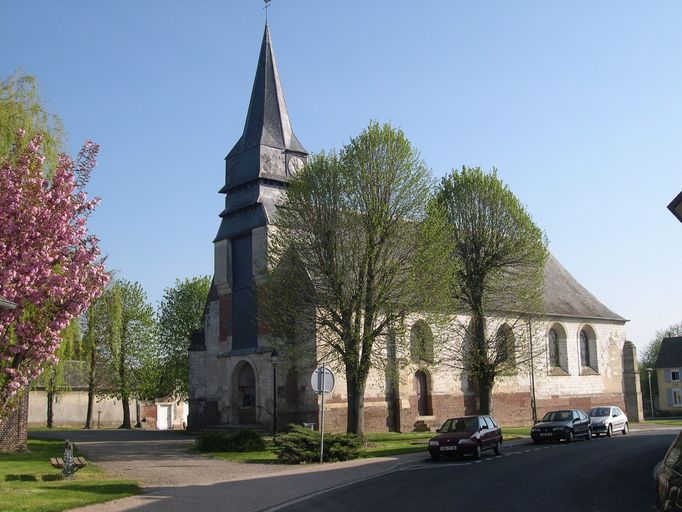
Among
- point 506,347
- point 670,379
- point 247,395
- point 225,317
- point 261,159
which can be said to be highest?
point 261,159

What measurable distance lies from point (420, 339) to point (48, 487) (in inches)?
648

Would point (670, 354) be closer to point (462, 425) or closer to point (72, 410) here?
point (72, 410)

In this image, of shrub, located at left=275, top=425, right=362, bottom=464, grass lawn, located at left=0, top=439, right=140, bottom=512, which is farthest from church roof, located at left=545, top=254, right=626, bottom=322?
grass lawn, located at left=0, top=439, right=140, bottom=512

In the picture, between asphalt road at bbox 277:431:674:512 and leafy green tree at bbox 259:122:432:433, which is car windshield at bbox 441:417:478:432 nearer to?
asphalt road at bbox 277:431:674:512

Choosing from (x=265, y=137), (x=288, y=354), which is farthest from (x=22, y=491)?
(x=265, y=137)

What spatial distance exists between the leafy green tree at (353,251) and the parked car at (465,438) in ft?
16.5

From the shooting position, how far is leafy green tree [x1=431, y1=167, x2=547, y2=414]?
107ft

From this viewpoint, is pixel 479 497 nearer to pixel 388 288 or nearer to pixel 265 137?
pixel 388 288

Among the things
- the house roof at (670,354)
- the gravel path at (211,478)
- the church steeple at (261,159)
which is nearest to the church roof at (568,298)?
the church steeple at (261,159)

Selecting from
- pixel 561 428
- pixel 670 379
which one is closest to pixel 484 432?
pixel 561 428

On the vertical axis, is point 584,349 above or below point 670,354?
above

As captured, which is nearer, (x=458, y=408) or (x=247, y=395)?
(x=247, y=395)

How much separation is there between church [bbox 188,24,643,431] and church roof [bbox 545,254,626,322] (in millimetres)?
1366

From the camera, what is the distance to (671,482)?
698 cm
